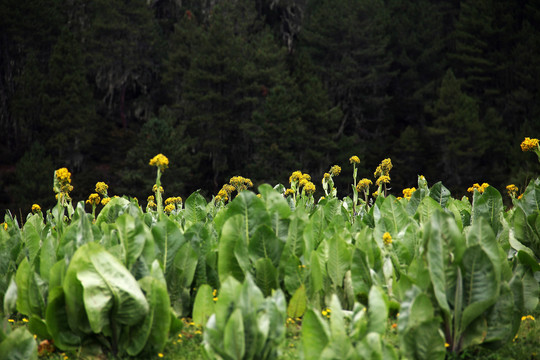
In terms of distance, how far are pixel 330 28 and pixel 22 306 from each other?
3313 cm

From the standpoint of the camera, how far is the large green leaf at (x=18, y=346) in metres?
2.41

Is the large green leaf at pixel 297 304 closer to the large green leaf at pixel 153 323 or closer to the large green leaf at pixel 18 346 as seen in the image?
the large green leaf at pixel 153 323

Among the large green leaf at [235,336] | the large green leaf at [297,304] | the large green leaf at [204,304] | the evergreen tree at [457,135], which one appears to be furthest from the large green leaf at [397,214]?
the evergreen tree at [457,135]

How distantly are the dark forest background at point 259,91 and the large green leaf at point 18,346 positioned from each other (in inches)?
917

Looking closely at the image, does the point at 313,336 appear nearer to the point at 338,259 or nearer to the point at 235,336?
the point at 235,336

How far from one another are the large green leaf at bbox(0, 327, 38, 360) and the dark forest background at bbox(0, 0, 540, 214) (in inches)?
917

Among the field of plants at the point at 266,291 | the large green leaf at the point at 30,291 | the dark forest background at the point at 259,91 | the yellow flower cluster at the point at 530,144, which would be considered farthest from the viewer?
the dark forest background at the point at 259,91

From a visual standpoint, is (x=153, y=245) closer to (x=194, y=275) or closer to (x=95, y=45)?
(x=194, y=275)

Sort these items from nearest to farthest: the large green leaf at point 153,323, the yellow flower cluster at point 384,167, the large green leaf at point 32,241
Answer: the large green leaf at point 153,323 < the large green leaf at point 32,241 < the yellow flower cluster at point 384,167

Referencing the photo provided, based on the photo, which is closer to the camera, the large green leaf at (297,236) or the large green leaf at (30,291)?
the large green leaf at (30,291)

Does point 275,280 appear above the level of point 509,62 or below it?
below

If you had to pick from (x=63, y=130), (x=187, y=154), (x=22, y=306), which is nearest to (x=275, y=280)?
(x=22, y=306)

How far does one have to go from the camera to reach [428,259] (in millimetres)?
2633

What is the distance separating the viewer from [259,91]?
3138 cm
